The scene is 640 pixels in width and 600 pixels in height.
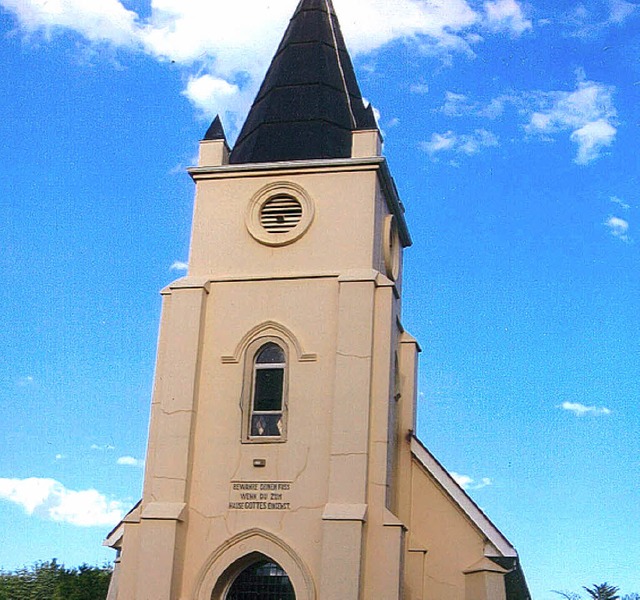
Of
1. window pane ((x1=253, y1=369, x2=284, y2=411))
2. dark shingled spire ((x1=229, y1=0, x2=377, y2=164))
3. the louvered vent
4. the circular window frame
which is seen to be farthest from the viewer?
dark shingled spire ((x1=229, y1=0, x2=377, y2=164))

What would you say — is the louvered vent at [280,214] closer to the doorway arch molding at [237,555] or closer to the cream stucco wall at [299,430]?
the cream stucco wall at [299,430]

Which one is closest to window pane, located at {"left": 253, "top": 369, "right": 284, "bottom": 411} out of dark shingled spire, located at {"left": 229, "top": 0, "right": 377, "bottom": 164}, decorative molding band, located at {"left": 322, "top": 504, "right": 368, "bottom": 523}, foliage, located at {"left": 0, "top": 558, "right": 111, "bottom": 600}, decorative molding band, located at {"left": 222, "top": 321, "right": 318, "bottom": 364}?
decorative molding band, located at {"left": 222, "top": 321, "right": 318, "bottom": 364}

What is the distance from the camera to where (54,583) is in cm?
4653

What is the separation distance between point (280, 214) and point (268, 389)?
3.64 m

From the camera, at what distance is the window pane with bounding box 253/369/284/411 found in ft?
65.4

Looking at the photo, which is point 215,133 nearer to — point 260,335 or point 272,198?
point 272,198

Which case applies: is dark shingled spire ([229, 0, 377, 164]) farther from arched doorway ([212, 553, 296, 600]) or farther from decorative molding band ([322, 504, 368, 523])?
arched doorway ([212, 553, 296, 600])

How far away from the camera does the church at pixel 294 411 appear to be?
739 inches

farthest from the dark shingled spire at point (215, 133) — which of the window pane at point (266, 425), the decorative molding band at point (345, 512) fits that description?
the decorative molding band at point (345, 512)

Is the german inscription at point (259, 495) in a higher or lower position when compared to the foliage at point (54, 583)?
lower

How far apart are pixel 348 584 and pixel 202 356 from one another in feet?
17.4

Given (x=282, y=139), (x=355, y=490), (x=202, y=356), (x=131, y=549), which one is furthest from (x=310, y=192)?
(x=131, y=549)

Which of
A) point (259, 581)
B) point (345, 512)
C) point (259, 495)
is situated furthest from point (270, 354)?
point (259, 581)

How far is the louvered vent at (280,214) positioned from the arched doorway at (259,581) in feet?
21.1
